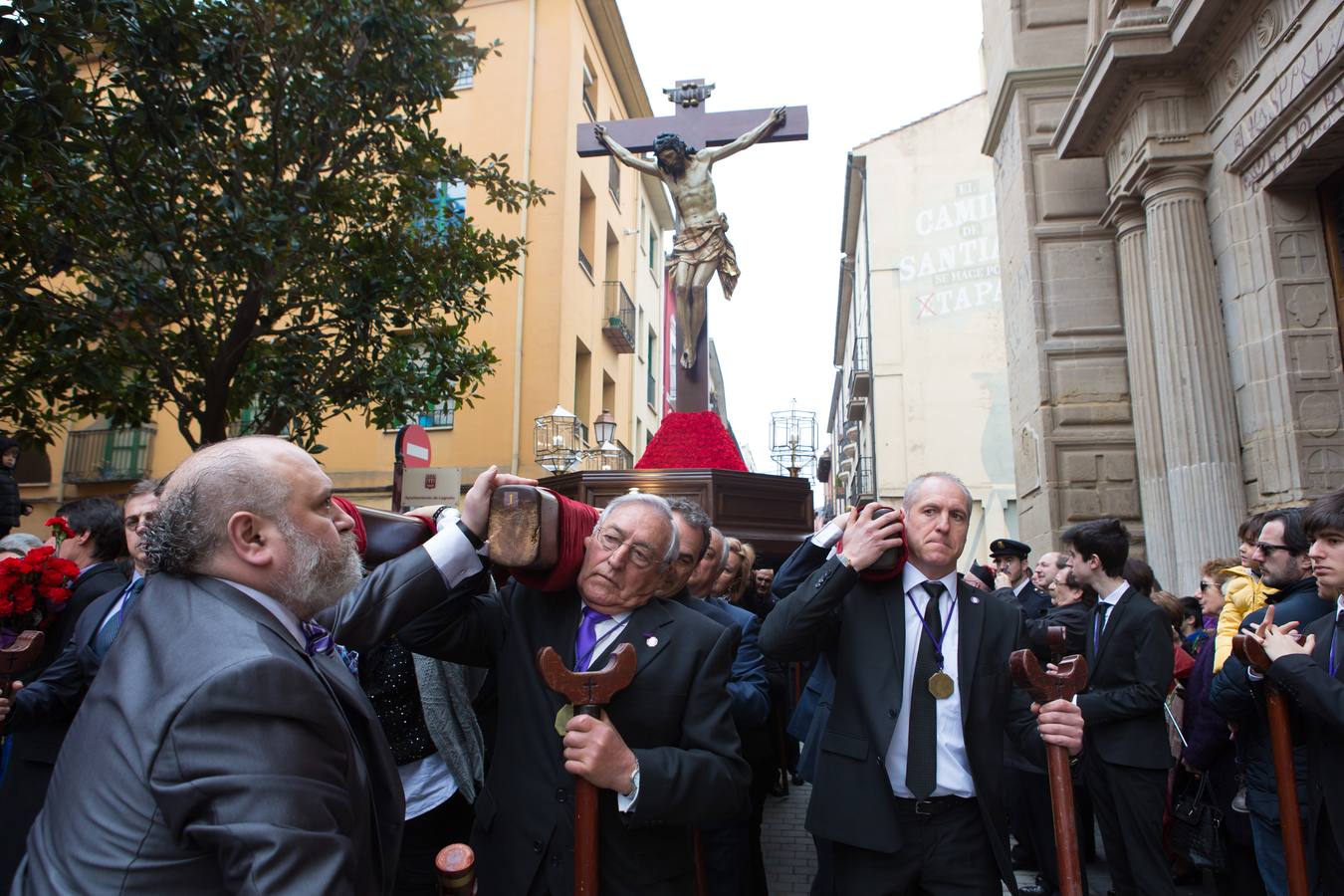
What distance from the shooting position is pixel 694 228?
8508mm

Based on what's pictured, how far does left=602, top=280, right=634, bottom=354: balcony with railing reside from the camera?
1928 centimetres

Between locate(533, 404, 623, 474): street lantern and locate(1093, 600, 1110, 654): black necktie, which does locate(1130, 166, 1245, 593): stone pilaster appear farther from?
locate(533, 404, 623, 474): street lantern

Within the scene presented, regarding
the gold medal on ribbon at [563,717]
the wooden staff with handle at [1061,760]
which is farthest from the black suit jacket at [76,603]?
the wooden staff with handle at [1061,760]

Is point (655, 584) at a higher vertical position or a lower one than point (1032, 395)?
lower

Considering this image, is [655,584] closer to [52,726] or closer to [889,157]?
[52,726]

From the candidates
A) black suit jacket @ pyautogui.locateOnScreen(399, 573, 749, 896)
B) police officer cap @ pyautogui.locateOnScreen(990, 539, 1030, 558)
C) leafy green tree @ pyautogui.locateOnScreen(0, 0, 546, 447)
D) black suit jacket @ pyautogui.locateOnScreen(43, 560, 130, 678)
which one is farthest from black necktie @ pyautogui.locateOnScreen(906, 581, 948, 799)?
leafy green tree @ pyautogui.locateOnScreen(0, 0, 546, 447)

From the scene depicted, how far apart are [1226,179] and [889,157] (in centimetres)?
2016

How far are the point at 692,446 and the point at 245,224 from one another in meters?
3.92

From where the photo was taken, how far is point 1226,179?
24.1ft

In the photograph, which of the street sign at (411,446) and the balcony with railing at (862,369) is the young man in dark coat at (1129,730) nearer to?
the street sign at (411,446)

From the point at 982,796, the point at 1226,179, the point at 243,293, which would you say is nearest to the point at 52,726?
the point at 982,796

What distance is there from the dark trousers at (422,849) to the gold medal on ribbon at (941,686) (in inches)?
62.7

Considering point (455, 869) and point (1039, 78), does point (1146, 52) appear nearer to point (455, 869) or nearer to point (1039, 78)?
point (1039, 78)

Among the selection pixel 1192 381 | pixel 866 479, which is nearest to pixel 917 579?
pixel 1192 381
